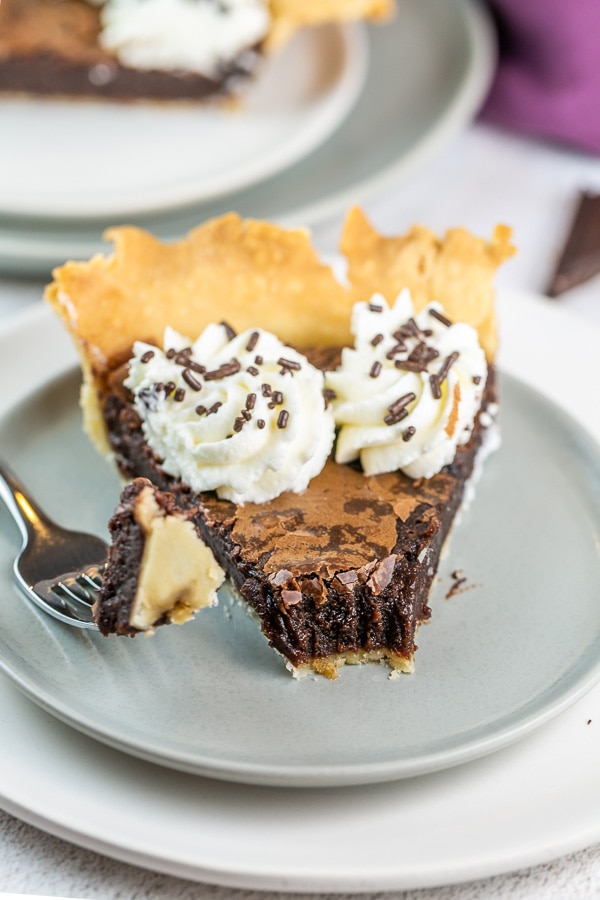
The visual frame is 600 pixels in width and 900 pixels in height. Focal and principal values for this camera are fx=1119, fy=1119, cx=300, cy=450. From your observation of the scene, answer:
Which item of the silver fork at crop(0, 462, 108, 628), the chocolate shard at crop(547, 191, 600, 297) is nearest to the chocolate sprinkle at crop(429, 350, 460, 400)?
the silver fork at crop(0, 462, 108, 628)

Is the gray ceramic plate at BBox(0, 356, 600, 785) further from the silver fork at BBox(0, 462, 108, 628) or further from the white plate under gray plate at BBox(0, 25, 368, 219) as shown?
the white plate under gray plate at BBox(0, 25, 368, 219)

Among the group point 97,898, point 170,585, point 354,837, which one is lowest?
point 97,898

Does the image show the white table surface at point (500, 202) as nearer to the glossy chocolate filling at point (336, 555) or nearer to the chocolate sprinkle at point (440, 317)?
the chocolate sprinkle at point (440, 317)

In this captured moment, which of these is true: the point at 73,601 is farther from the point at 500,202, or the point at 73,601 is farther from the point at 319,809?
the point at 500,202

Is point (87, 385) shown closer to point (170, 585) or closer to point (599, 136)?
point (170, 585)

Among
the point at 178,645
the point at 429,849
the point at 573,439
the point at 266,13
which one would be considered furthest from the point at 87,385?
the point at 266,13

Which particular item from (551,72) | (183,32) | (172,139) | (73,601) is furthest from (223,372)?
(551,72)

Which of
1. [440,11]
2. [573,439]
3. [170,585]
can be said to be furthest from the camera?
[440,11]
